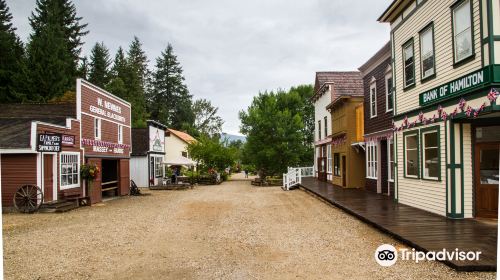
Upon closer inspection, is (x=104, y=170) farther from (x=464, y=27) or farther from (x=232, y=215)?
(x=464, y=27)

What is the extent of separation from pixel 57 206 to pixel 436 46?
15.4 metres

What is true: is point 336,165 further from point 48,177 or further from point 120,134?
point 48,177

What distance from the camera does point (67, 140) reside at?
17797 millimetres

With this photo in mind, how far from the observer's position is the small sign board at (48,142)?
52.3ft

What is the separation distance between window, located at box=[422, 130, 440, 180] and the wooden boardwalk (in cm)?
119

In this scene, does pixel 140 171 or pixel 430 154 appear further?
pixel 140 171

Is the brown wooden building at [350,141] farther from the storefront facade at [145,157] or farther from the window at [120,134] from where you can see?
the storefront facade at [145,157]

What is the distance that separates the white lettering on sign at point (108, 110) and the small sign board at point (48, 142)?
4245 millimetres

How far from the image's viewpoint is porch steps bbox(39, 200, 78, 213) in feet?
52.9

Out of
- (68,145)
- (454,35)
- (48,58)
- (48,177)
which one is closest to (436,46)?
(454,35)

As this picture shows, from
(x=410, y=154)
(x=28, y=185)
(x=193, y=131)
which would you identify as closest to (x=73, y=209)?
(x=28, y=185)

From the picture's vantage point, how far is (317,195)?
19609 millimetres

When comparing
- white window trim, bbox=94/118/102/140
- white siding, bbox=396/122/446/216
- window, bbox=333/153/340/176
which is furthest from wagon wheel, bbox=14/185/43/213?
window, bbox=333/153/340/176

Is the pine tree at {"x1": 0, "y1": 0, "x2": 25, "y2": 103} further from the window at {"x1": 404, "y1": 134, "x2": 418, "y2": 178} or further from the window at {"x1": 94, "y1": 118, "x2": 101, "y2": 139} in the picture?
the window at {"x1": 404, "y1": 134, "x2": 418, "y2": 178}
